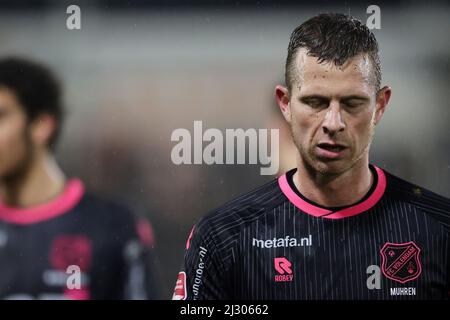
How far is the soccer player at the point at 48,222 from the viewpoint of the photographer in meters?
2.18

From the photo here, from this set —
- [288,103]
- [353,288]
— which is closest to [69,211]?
[288,103]

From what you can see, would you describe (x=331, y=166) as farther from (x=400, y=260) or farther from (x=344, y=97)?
(x=400, y=260)

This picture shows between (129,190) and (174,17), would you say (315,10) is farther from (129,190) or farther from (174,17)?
(129,190)

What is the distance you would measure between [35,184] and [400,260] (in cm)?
142

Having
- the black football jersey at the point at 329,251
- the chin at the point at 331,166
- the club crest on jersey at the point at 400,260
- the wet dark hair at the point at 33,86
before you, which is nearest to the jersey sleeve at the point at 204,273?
the black football jersey at the point at 329,251

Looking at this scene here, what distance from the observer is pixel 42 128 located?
7.39ft

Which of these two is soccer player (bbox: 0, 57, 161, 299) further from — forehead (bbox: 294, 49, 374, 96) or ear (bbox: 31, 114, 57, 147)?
forehead (bbox: 294, 49, 374, 96)

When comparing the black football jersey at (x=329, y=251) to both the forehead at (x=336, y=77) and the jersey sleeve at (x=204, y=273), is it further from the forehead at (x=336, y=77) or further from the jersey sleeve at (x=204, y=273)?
the forehead at (x=336, y=77)

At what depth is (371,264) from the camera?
5.49ft

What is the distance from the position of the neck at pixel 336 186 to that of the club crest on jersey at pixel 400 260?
182 mm

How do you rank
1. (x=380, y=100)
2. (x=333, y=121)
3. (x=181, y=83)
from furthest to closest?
(x=181, y=83), (x=380, y=100), (x=333, y=121)

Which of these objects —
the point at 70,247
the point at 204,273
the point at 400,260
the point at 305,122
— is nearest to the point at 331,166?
the point at 305,122

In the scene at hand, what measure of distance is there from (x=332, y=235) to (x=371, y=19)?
93cm

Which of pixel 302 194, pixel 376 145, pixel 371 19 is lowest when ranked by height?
Result: pixel 302 194
